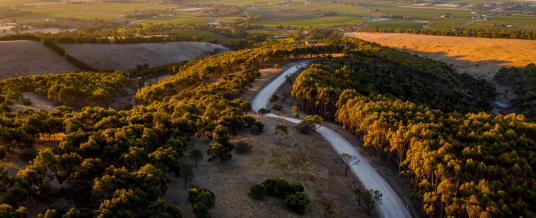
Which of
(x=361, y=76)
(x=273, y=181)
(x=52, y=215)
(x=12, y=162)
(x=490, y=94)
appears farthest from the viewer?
(x=490, y=94)

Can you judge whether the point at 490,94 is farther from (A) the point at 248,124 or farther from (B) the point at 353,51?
(A) the point at 248,124

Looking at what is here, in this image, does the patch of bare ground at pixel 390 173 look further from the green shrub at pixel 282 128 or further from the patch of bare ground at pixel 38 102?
the patch of bare ground at pixel 38 102

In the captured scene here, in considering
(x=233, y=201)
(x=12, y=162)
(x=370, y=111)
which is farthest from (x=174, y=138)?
(x=370, y=111)

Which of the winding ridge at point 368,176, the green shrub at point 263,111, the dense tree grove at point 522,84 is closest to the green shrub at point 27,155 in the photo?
the winding ridge at point 368,176

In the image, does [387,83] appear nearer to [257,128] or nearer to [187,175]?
[257,128]

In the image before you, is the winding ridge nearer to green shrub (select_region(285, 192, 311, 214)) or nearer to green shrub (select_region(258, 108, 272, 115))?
green shrub (select_region(258, 108, 272, 115))

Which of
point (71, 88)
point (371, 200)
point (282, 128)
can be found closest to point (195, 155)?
point (282, 128)

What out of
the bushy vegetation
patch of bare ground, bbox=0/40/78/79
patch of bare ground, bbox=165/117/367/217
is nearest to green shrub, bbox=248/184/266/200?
the bushy vegetation
